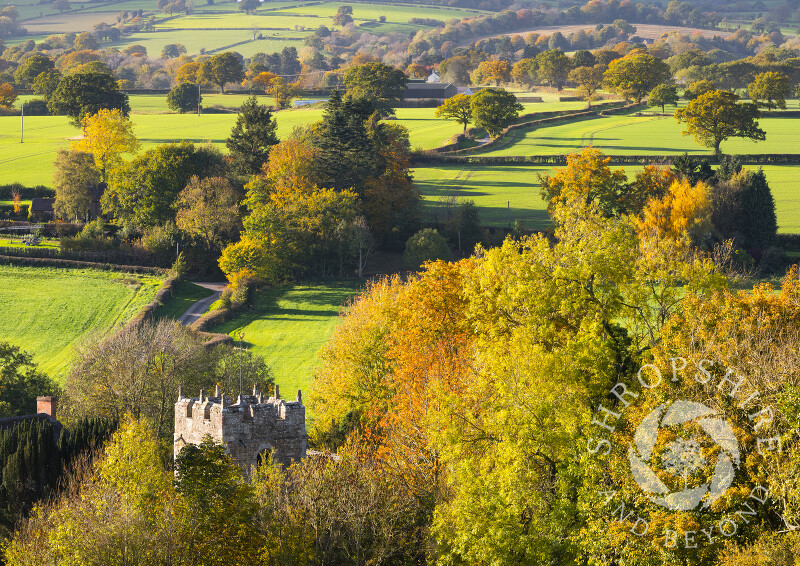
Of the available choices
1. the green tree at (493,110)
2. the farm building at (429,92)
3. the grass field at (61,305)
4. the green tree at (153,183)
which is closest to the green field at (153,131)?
the green tree at (493,110)

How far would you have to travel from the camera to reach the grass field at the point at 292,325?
212 ft

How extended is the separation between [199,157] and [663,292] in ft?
221

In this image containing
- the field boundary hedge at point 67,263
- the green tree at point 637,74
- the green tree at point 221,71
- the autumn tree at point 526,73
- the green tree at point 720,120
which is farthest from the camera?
the autumn tree at point 526,73

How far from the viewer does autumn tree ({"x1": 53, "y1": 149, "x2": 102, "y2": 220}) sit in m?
93.8

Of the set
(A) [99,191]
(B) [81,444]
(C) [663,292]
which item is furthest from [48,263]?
(C) [663,292]

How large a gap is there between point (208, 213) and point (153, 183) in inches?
314

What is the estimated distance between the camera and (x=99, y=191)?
317 ft

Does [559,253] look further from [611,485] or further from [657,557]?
[657,557]

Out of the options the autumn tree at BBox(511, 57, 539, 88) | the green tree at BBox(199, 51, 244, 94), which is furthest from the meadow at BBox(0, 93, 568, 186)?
the autumn tree at BBox(511, 57, 539, 88)

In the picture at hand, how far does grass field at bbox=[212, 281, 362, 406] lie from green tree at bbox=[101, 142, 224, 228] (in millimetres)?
16983

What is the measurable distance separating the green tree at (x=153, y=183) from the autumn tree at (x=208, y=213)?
6.42 ft

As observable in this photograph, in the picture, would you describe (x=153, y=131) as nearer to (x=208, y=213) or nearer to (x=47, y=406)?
(x=208, y=213)

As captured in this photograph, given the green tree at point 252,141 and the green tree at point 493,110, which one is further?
the green tree at point 493,110

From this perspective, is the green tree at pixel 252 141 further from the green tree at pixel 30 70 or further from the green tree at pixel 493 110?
the green tree at pixel 30 70
